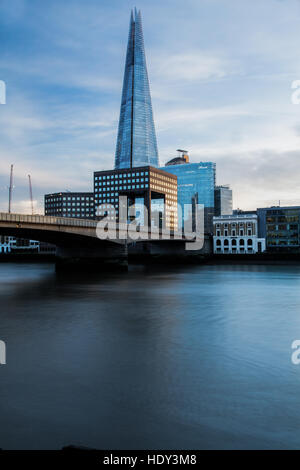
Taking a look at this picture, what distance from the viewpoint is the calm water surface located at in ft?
20.1

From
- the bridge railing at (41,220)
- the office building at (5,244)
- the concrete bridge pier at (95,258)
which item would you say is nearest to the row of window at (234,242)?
the concrete bridge pier at (95,258)

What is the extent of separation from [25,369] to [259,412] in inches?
232

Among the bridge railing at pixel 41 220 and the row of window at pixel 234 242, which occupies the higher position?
the bridge railing at pixel 41 220

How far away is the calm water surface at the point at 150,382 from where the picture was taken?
6.13 metres

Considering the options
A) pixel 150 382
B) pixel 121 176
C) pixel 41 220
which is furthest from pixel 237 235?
pixel 150 382

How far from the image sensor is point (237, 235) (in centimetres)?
13675

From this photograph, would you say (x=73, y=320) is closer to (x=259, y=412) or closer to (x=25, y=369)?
→ (x=25, y=369)

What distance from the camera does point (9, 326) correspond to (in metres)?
16.8

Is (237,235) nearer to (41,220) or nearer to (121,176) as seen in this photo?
(121,176)

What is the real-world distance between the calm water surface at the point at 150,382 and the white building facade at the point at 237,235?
117702 millimetres

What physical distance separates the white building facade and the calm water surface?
11770cm

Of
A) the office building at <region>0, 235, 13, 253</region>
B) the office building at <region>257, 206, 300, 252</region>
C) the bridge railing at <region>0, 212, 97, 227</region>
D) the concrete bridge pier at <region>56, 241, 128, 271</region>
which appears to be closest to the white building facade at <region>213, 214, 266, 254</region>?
the office building at <region>257, 206, 300, 252</region>

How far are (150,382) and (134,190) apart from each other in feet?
554

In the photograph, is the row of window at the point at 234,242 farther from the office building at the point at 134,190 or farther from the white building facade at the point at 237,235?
the office building at the point at 134,190
